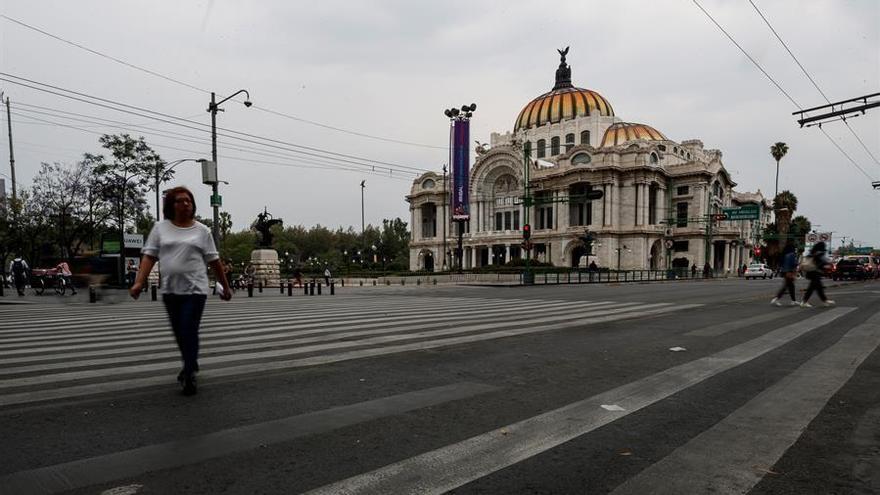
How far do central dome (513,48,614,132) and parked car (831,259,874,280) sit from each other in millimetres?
46233

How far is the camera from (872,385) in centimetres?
484

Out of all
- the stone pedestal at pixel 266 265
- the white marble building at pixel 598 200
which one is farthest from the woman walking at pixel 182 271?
the white marble building at pixel 598 200

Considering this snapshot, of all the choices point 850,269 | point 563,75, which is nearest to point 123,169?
point 850,269

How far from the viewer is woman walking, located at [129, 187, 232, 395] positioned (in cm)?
440

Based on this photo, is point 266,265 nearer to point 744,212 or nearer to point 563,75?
point 744,212

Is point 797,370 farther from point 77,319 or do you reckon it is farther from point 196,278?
point 77,319

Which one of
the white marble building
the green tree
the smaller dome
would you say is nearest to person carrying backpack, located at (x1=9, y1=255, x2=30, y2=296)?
the green tree

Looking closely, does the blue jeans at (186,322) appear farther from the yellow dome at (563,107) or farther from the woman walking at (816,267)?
the yellow dome at (563,107)

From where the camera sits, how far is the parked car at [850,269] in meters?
35.0

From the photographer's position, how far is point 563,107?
81.2 metres

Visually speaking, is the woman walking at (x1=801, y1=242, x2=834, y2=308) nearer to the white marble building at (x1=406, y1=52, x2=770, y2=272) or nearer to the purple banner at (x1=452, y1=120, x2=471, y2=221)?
the purple banner at (x1=452, y1=120, x2=471, y2=221)

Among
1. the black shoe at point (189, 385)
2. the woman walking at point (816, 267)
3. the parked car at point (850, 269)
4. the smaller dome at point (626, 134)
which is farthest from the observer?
the smaller dome at point (626, 134)

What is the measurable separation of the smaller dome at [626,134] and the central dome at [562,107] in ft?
13.0

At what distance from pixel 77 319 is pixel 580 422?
11.2 metres
